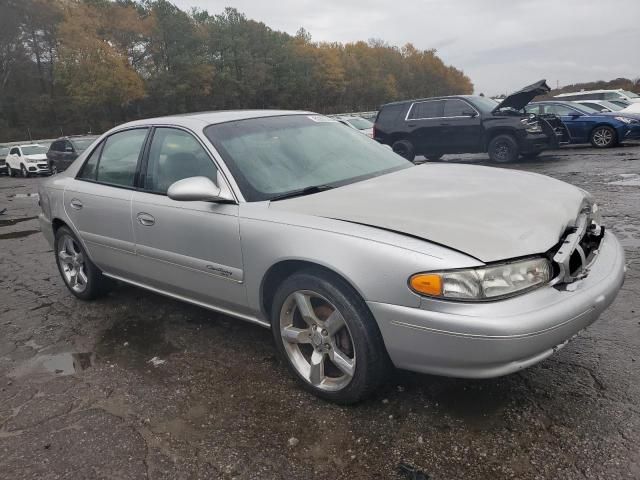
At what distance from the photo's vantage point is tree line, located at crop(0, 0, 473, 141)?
4144 centimetres

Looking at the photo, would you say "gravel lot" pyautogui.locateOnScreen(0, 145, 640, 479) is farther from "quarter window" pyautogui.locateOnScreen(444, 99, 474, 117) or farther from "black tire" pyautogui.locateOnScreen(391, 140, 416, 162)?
"black tire" pyautogui.locateOnScreen(391, 140, 416, 162)

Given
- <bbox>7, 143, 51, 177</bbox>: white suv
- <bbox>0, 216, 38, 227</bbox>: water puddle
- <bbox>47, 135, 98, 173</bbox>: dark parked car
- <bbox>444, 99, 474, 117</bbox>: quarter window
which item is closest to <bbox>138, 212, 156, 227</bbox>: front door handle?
<bbox>0, 216, 38, 227</bbox>: water puddle

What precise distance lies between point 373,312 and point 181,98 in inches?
2046

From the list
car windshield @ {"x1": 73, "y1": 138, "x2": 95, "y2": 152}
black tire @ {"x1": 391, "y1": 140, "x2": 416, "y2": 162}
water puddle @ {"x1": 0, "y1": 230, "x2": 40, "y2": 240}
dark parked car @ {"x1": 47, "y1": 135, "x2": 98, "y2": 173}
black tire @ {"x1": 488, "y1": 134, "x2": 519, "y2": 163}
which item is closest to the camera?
water puddle @ {"x1": 0, "y1": 230, "x2": 40, "y2": 240}

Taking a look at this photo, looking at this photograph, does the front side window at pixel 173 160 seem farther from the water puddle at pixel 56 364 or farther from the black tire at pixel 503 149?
the black tire at pixel 503 149

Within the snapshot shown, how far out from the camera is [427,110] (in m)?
13.0

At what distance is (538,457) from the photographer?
7.52 ft

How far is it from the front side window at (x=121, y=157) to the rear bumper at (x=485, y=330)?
2.33 m

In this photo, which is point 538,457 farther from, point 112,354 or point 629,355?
point 112,354

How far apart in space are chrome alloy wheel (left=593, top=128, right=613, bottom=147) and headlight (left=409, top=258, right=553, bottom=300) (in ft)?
45.6

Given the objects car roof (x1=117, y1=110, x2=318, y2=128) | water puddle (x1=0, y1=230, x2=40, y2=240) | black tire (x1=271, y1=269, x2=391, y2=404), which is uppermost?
car roof (x1=117, y1=110, x2=318, y2=128)

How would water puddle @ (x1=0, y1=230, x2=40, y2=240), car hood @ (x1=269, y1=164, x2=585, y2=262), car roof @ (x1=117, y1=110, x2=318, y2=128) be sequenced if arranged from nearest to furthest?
car hood @ (x1=269, y1=164, x2=585, y2=262) < car roof @ (x1=117, y1=110, x2=318, y2=128) < water puddle @ (x1=0, y1=230, x2=40, y2=240)

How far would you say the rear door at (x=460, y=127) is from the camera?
12.4m

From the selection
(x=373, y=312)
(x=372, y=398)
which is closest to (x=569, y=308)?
(x=373, y=312)
